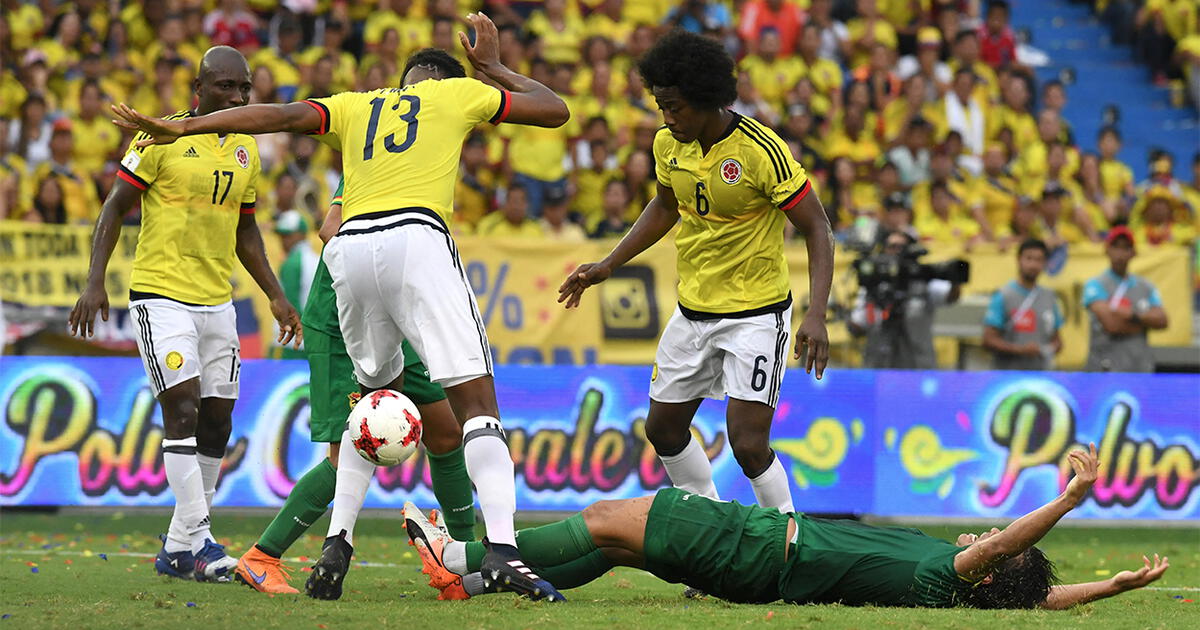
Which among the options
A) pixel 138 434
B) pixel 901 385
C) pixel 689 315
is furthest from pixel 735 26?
pixel 689 315

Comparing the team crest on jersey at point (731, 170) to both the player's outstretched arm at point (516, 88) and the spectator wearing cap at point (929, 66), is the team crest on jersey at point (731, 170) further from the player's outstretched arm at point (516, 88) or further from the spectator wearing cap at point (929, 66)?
the spectator wearing cap at point (929, 66)

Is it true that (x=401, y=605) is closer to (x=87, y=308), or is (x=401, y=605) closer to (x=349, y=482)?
(x=349, y=482)

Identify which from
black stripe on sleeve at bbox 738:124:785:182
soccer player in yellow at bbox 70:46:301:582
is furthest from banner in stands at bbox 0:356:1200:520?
black stripe on sleeve at bbox 738:124:785:182

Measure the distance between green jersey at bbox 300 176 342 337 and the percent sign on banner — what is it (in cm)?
625

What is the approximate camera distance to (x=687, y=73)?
23.5 feet

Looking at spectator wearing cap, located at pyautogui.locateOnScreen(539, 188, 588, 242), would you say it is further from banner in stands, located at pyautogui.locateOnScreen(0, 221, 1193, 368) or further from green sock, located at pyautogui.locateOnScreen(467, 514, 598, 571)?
green sock, located at pyautogui.locateOnScreen(467, 514, 598, 571)

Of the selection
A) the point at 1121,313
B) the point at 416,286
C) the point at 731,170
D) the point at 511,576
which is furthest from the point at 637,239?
the point at 1121,313

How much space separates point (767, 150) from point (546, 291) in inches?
269

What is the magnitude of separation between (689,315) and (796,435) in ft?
13.4

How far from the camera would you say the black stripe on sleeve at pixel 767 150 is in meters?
7.30

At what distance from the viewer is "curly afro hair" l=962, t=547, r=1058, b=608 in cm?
639

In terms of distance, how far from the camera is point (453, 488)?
743cm

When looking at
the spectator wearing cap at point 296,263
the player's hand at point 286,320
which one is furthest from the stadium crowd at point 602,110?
the player's hand at point 286,320

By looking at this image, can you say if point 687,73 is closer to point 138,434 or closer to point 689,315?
point 689,315
